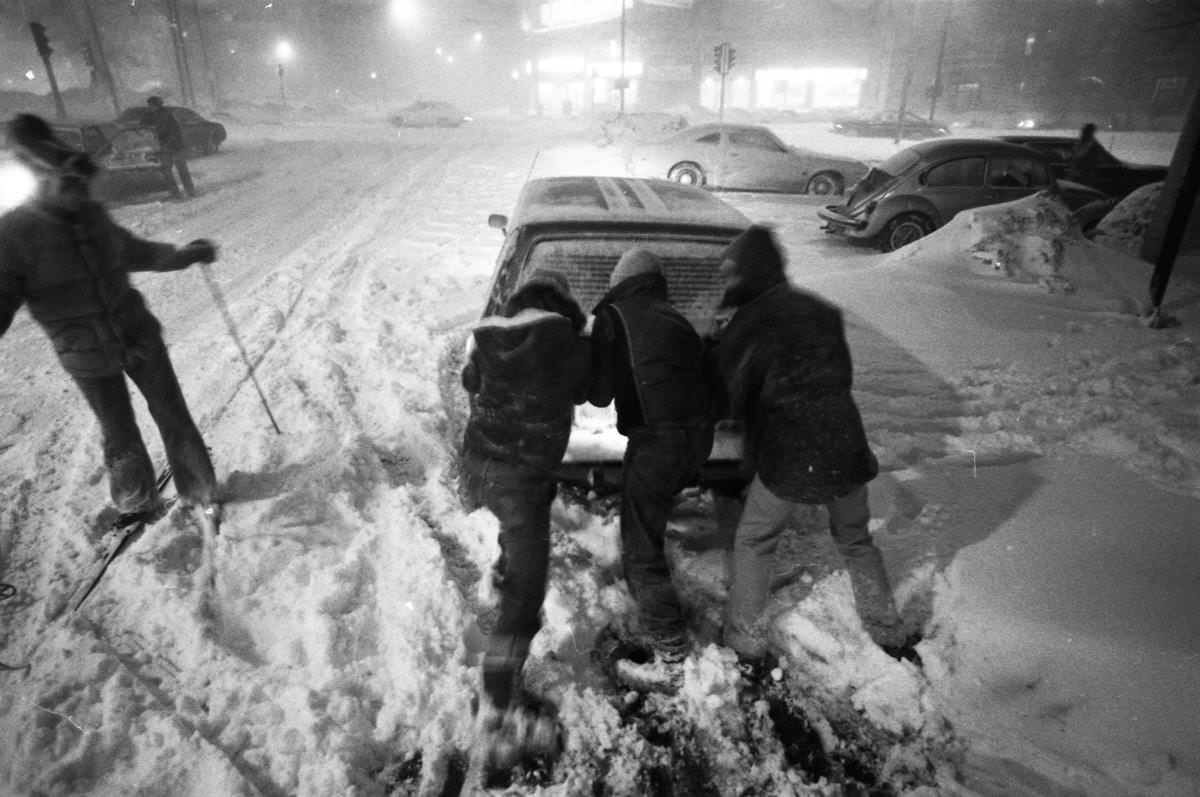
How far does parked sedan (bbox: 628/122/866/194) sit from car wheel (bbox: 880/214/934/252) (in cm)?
446

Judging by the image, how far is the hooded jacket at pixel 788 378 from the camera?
2375 mm

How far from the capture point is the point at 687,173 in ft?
46.2

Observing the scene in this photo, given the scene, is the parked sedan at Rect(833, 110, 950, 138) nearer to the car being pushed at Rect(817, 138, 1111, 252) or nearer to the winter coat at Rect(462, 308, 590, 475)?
the car being pushed at Rect(817, 138, 1111, 252)

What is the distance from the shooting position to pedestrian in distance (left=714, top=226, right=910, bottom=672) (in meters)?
2.38

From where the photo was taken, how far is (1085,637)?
266 cm

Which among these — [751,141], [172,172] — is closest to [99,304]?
[172,172]

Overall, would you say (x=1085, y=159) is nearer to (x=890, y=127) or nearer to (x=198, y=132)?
(x=890, y=127)

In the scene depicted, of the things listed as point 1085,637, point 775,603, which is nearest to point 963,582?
point 1085,637

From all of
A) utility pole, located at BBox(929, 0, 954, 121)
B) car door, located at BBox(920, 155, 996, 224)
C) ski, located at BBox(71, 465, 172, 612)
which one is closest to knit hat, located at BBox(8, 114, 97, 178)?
ski, located at BBox(71, 465, 172, 612)

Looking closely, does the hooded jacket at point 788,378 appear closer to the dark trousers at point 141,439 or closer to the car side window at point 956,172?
the dark trousers at point 141,439

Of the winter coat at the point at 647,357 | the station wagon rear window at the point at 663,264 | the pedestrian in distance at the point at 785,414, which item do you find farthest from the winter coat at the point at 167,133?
the pedestrian in distance at the point at 785,414

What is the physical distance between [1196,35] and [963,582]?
42.7 meters

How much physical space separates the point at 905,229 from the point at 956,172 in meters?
1.07

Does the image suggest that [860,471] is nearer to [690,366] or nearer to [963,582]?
[690,366]
